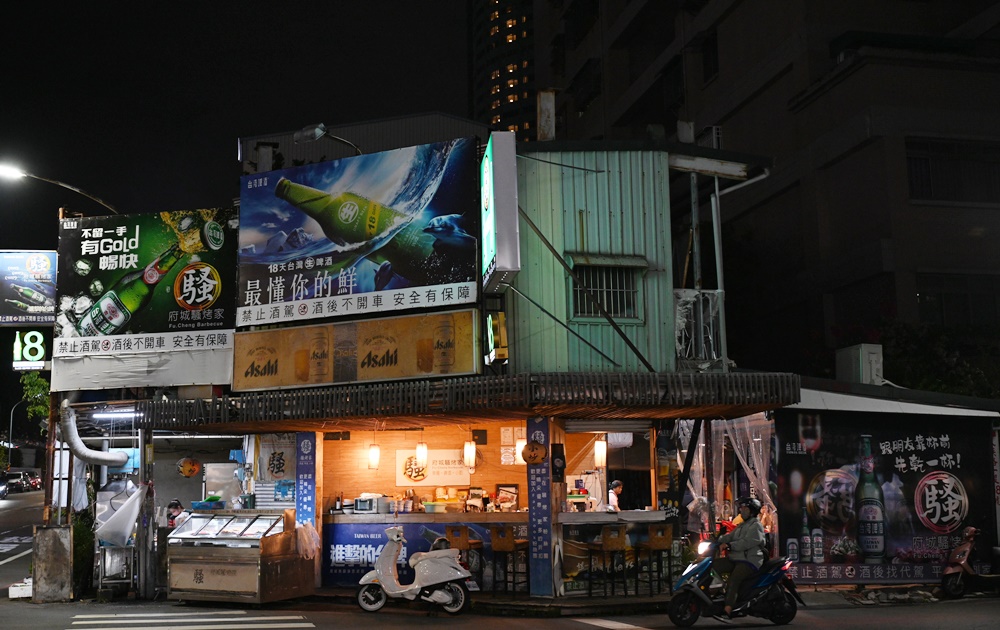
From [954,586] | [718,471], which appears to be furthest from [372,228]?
[954,586]

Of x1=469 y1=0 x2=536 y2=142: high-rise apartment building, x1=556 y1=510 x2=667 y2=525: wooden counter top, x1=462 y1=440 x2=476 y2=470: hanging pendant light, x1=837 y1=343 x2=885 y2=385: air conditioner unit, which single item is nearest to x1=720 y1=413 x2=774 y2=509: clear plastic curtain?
x1=556 y1=510 x2=667 y2=525: wooden counter top

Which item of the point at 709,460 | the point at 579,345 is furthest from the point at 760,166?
the point at 709,460

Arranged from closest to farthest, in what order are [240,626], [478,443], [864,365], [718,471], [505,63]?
[240,626], [478,443], [718,471], [864,365], [505,63]

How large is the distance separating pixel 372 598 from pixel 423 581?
3.58 feet

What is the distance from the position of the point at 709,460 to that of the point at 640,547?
305cm

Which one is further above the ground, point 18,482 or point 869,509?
point 869,509

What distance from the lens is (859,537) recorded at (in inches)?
672

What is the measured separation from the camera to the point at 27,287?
62.5 ft

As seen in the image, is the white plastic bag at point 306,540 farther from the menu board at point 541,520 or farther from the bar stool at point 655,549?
the bar stool at point 655,549

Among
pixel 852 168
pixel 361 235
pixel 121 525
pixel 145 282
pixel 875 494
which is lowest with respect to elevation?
pixel 121 525

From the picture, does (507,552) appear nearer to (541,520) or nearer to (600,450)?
(541,520)

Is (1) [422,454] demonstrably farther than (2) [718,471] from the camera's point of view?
No

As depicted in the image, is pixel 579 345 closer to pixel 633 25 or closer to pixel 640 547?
pixel 640 547

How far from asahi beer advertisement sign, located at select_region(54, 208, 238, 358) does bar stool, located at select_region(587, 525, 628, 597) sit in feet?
26.0
